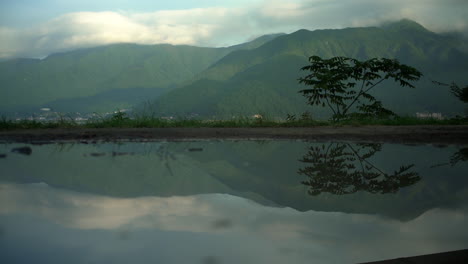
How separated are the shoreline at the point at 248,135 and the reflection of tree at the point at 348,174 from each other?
224 centimetres

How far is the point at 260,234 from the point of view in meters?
2.74

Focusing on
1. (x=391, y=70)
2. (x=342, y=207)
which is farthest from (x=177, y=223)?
(x=391, y=70)

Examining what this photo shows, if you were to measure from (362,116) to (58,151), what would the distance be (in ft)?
32.5

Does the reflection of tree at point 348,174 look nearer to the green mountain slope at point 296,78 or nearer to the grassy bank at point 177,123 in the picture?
the grassy bank at point 177,123

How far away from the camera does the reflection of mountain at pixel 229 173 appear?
149 inches

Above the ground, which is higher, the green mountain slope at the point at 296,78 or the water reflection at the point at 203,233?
the green mountain slope at the point at 296,78

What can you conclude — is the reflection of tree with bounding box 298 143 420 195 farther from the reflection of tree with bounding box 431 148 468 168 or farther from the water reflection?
the water reflection

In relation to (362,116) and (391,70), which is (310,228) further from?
(391,70)

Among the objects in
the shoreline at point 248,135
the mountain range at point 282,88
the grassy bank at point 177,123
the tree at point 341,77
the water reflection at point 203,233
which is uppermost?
the mountain range at point 282,88

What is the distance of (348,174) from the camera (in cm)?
504

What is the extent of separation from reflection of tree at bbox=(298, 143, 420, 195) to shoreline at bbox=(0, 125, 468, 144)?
224cm

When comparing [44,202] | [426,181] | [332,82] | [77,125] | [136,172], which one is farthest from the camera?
[332,82]

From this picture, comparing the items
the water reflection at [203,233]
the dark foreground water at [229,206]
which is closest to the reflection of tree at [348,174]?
the dark foreground water at [229,206]

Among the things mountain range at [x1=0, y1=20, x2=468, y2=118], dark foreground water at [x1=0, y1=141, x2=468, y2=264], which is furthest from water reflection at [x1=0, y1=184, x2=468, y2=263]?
mountain range at [x1=0, y1=20, x2=468, y2=118]
